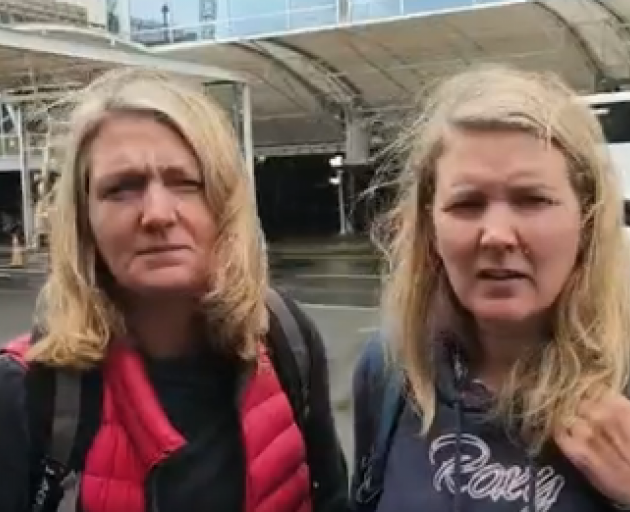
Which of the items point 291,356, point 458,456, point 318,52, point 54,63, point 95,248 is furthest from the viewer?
point 318,52

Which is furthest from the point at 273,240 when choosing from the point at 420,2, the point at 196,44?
Result: the point at 420,2

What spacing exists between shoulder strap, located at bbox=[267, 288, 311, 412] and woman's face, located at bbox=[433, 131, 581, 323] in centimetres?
55

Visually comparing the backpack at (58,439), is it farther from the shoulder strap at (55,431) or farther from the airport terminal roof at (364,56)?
the airport terminal roof at (364,56)

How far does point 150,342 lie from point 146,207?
0.94 feet

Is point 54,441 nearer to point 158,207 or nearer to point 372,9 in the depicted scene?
point 158,207

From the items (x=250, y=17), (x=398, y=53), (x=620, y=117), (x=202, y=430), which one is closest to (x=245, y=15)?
(x=250, y=17)

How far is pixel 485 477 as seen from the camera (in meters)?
1.73

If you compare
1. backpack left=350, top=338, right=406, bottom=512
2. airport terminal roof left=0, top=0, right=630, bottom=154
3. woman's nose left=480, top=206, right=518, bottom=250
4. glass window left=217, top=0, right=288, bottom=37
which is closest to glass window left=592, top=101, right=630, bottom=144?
airport terminal roof left=0, top=0, right=630, bottom=154

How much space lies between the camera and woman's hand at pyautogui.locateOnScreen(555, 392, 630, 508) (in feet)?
5.35

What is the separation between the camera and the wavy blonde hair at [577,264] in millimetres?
1732

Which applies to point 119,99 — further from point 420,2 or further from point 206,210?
point 420,2

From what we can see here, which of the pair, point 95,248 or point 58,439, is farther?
point 95,248

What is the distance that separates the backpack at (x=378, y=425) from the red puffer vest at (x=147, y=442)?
6.4 inches

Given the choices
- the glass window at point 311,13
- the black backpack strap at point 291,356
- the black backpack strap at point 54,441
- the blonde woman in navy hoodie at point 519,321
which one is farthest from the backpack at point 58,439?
the glass window at point 311,13
